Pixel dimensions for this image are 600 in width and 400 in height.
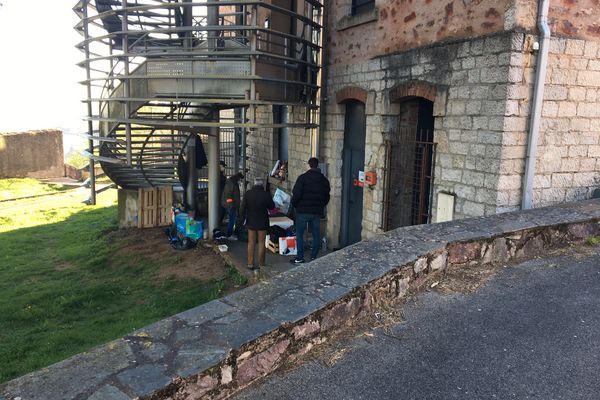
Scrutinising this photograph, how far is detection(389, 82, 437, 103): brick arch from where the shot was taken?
23.0 feet

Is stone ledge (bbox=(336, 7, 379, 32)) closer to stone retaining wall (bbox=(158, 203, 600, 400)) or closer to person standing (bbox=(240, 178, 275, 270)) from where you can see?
person standing (bbox=(240, 178, 275, 270))

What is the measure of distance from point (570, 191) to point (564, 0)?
266 centimetres

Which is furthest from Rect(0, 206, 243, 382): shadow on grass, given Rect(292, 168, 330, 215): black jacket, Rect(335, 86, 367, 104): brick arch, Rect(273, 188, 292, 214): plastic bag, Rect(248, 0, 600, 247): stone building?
Rect(335, 86, 367, 104): brick arch

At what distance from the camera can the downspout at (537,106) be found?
574cm

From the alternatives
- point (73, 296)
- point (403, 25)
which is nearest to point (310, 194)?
point (403, 25)

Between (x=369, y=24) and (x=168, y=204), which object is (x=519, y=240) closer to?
(x=369, y=24)

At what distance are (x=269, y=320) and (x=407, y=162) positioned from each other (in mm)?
5681

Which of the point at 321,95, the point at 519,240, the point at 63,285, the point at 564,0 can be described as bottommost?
the point at 63,285

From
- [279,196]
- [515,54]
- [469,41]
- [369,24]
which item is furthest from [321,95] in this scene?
[515,54]

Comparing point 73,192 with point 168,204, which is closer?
point 168,204

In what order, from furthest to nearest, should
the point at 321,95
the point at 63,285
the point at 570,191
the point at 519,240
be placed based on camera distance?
1. the point at 321,95
2. the point at 63,285
3. the point at 570,191
4. the point at 519,240

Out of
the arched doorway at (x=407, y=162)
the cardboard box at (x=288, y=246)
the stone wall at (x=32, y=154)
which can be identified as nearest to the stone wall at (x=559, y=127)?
the arched doorway at (x=407, y=162)

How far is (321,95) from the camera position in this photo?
9.98 metres

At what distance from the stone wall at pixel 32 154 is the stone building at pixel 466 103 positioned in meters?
18.2
